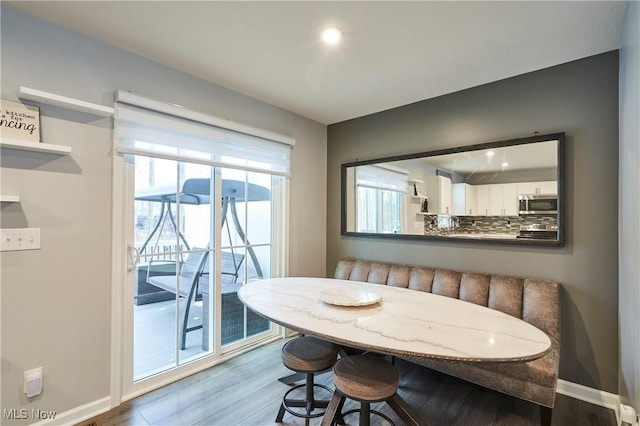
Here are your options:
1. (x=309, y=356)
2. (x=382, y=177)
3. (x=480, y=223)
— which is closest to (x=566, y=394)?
(x=480, y=223)

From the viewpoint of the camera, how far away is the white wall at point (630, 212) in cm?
147

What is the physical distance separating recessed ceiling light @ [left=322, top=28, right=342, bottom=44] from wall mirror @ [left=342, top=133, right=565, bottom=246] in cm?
146

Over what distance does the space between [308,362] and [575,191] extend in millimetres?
2253

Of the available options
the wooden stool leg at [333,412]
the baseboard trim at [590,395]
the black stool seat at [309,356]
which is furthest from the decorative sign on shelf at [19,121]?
the baseboard trim at [590,395]

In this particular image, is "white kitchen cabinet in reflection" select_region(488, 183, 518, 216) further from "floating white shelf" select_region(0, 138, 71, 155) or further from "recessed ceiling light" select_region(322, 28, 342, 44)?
"floating white shelf" select_region(0, 138, 71, 155)

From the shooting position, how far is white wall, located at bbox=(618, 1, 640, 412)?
147 centimetres

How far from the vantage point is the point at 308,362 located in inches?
68.1

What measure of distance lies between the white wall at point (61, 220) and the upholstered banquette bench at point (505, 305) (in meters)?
2.10

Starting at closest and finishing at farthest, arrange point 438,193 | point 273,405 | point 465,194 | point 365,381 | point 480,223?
point 365,381
point 273,405
point 480,223
point 465,194
point 438,193

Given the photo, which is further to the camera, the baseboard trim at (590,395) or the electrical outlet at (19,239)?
the baseboard trim at (590,395)

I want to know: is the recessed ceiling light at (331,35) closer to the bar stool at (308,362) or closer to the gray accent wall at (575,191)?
the gray accent wall at (575,191)

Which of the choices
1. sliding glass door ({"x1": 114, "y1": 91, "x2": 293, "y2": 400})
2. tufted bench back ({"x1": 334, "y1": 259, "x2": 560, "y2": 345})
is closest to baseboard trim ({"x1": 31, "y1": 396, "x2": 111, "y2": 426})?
sliding glass door ({"x1": 114, "y1": 91, "x2": 293, "y2": 400})

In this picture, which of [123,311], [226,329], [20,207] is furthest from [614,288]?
[20,207]

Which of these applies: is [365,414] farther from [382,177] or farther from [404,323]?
[382,177]
